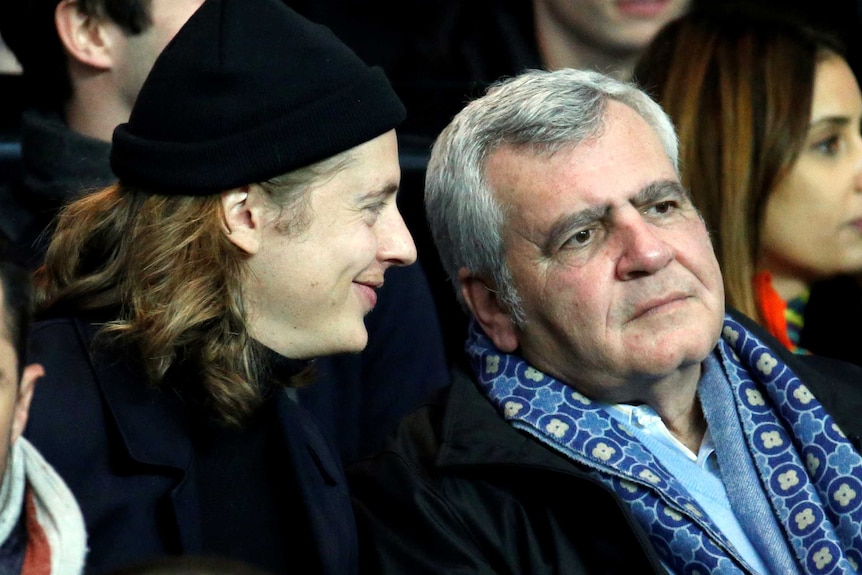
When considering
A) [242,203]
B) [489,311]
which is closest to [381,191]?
[242,203]

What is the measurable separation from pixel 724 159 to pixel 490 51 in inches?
30.8

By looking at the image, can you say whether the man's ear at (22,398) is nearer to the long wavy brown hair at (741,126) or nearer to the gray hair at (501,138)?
the gray hair at (501,138)

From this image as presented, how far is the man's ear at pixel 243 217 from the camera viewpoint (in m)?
2.02

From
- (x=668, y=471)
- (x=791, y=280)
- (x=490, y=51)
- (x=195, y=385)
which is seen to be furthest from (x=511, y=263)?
(x=490, y=51)

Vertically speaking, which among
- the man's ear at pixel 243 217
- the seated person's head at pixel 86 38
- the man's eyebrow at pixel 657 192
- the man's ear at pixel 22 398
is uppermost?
the man's ear at pixel 22 398

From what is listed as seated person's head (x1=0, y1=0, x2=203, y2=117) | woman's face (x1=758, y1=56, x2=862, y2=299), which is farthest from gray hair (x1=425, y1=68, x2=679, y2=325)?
seated person's head (x1=0, y1=0, x2=203, y2=117)

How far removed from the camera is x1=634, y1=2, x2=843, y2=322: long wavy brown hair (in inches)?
107

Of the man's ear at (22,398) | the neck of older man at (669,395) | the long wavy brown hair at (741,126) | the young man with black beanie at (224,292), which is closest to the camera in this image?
the man's ear at (22,398)

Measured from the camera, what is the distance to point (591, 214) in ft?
7.14

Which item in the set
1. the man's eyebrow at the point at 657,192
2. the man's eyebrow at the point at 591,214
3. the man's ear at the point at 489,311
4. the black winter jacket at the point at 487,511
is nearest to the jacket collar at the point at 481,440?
the black winter jacket at the point at 487,511

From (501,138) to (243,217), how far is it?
471 mm

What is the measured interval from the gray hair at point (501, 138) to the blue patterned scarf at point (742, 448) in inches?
5.6

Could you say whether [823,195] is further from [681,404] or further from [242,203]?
[242,203]

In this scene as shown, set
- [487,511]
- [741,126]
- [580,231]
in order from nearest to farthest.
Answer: [487,511]
[580,231]
[741,126]
